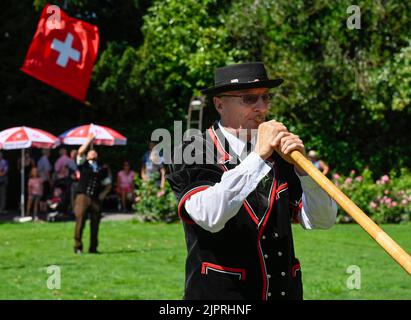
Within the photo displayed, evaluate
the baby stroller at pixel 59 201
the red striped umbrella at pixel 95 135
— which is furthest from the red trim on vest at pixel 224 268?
the baby stroller at pixel 59 201

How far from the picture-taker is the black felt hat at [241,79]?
403 cm

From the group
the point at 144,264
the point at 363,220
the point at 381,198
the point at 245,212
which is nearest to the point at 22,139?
the point at 144,264

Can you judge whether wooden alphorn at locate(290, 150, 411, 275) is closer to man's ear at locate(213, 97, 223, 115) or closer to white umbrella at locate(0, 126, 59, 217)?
man's ear at locate(213, 97, 223, 115)

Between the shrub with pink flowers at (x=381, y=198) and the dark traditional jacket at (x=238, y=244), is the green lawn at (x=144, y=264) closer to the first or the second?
the shrub with pink flowers at (x=381, y=198)

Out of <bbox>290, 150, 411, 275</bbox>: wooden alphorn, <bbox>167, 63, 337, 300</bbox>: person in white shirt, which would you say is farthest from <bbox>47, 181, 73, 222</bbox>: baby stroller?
<bbox>290, 150, 411, 275</bbox>: wooden alphorn

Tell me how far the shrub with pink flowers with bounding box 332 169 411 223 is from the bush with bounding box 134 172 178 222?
157 inches

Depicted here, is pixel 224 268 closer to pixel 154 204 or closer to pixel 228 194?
pixel 228 194

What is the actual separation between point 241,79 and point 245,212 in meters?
0.70

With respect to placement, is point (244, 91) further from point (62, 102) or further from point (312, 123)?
point (62, 102)

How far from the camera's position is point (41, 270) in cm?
1136

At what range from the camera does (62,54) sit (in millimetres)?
17094

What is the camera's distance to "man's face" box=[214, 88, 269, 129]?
13.1ft

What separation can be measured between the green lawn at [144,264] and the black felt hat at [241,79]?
5386 mm

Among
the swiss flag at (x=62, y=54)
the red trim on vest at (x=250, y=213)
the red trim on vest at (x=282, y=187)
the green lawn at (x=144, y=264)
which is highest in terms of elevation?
the swiss flag at (x=62, y=54)
